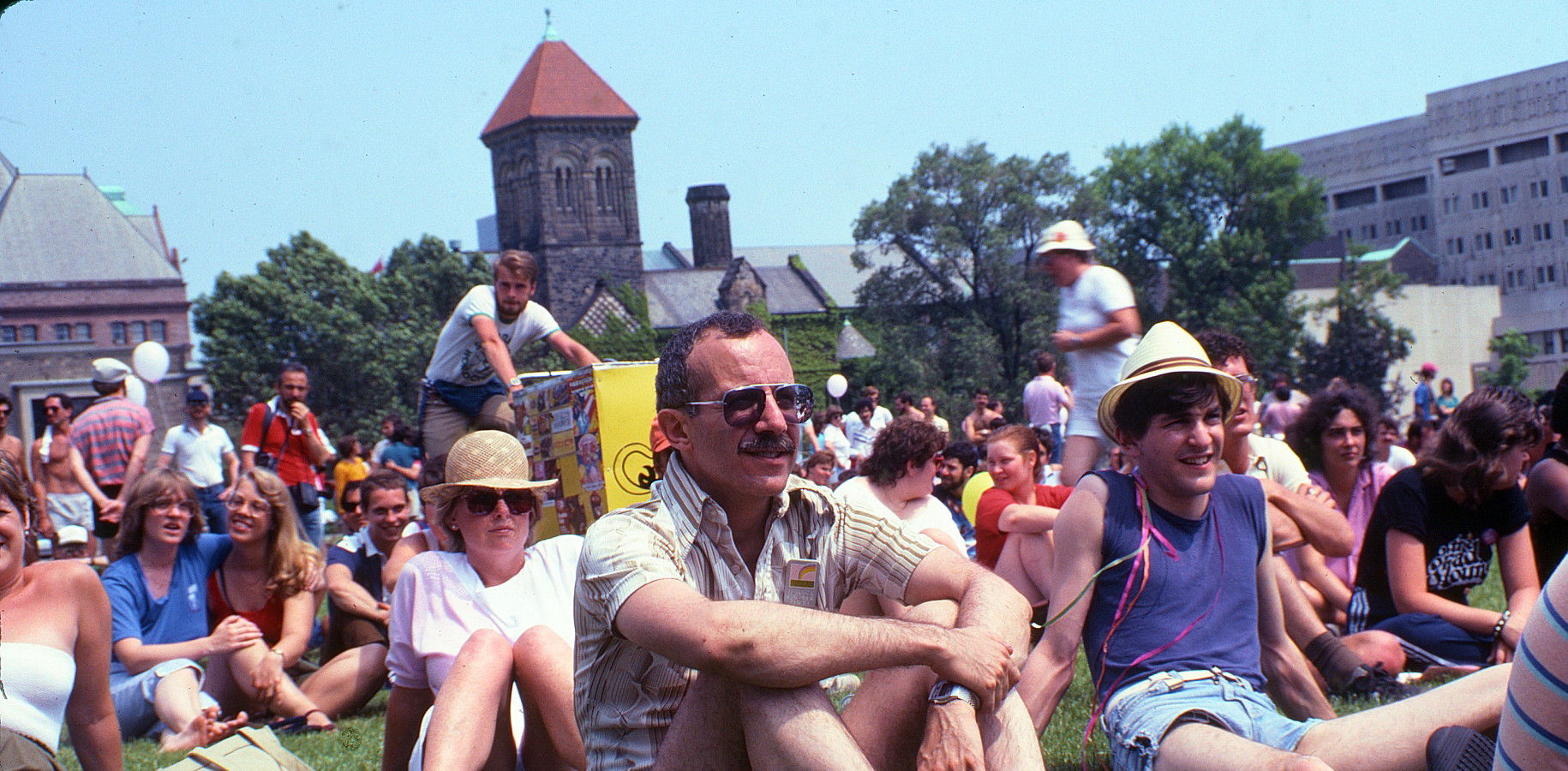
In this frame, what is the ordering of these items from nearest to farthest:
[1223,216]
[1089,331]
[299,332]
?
1. [1089,331]
2. [299,332]
3. [1223,216]

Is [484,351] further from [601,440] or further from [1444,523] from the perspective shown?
[1444,523]

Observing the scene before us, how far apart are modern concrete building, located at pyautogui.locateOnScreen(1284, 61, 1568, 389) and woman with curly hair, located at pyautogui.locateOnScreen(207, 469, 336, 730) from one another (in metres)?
85.2

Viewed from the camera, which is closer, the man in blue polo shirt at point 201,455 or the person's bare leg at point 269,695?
the person's bare leg at point 269,695

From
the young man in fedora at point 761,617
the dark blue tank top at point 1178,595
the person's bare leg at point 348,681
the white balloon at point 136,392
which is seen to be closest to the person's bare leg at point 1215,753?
the dark blue tank top at point 1178,595

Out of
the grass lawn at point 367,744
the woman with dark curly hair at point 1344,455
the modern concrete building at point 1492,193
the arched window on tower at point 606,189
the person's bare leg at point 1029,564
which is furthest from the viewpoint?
the arched window on tower at point 606,189

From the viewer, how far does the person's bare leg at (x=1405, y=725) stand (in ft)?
10.3

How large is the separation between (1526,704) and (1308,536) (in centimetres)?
340

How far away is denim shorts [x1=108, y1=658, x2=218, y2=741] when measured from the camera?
5.91 meters

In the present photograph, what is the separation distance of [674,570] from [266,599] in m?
4.18

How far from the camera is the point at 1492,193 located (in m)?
93.0

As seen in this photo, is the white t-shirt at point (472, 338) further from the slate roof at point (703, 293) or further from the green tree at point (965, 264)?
the slate roof at point (703, 293)

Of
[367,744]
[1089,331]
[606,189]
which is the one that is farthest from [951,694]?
[606,189]

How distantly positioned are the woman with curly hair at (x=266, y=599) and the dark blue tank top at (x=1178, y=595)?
145 inches

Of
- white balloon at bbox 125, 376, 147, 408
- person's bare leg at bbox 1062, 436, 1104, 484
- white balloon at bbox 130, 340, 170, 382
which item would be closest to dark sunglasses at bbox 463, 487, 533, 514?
person's bare leg at bbox 1062, 436, 1104, 484
